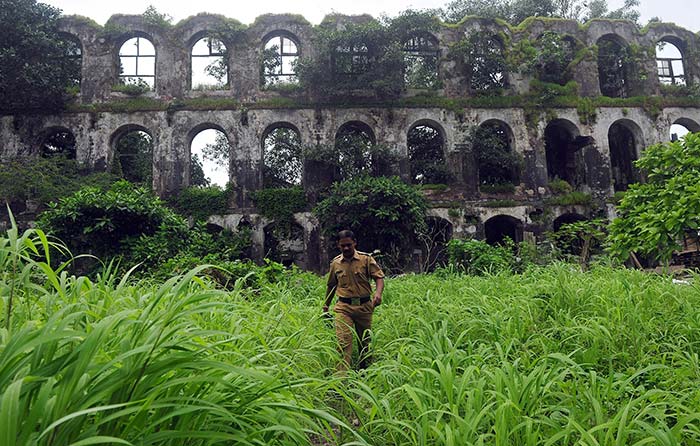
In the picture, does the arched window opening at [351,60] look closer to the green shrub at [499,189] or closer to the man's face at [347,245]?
the green shrub at [499,189]

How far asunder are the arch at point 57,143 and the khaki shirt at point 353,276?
14.2 m

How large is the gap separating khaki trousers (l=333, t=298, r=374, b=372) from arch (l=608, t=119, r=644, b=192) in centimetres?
1576

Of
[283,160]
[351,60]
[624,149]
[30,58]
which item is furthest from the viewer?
[283,160]

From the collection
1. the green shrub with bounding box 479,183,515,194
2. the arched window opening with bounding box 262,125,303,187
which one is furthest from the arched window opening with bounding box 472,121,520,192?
the arched window opening with bounding box 262,125,303,187

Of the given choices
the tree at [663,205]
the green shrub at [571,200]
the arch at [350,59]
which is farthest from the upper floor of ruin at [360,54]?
the tree at [663,205]

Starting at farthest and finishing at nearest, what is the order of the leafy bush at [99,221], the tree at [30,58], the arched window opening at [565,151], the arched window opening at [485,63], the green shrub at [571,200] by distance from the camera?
the arched window opening at [565,151]
the arched window opening at [485,63]
the green shrub at [571,200]
the tree at [30,58]
the leafy bush at [99,221]

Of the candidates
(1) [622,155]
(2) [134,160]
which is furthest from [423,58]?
(2) [134,160]

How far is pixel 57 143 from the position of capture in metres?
16.6

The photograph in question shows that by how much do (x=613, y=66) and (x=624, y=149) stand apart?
3148 millimetres

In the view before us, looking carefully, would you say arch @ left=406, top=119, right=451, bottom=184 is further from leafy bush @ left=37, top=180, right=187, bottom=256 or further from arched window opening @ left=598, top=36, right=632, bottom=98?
leafy bush @ left=37, top=180, right=187, bottom=256

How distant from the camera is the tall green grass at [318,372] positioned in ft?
4.39

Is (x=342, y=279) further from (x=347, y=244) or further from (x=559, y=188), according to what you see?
(x=559, y=188)

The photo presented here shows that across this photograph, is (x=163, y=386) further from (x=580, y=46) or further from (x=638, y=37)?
(x=638, y=37)

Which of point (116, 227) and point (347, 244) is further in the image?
point (116, 227)
